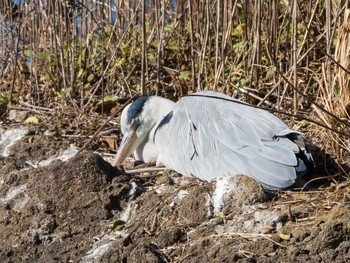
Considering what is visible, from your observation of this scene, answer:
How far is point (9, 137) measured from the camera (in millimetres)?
6395

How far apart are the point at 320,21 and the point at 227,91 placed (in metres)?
0.91

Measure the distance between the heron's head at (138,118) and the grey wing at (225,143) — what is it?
0.81 feet

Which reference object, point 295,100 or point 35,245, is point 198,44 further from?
point 35,245

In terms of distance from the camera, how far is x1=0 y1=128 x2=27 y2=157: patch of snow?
244 inches

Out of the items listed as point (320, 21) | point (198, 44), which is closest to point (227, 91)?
point (198, 44)

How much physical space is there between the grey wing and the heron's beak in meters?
0.25

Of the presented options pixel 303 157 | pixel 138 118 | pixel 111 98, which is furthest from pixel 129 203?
pixel 111 98

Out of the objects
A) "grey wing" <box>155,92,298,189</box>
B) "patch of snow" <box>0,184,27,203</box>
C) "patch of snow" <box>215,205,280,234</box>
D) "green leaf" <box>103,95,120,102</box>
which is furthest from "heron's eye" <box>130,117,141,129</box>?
"patch of snow" <box>215,205,280,234</box>

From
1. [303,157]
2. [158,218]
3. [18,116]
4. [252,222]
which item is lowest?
[18,116]

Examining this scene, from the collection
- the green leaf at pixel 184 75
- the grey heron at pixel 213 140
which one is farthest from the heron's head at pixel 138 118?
the green leaf at pixel 184 75

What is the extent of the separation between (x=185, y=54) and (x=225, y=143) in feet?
6.22

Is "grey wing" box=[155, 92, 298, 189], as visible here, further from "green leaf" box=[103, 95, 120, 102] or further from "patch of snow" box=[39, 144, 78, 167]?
"green leaf" box=[103, 95, 120, 102]

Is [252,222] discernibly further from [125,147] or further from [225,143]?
[125,147]

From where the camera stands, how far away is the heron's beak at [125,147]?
5.88 meters
